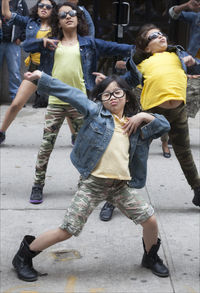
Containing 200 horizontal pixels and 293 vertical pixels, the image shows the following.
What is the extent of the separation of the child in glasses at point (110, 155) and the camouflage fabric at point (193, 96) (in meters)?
3.13

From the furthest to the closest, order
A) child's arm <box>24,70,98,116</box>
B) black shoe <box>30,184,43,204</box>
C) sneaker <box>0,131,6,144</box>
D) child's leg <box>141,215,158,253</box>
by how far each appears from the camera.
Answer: sneaker <box>0,131,6,144</box> → black shoe <box>30,184,43,204</box> → child's leg <box>141,215,158,253</box> → child's arm <box>24,70,98,116</box>

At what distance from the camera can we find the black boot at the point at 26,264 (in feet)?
12.8

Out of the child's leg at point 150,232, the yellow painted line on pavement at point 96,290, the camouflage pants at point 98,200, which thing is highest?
the camouflage pants at point 98,200

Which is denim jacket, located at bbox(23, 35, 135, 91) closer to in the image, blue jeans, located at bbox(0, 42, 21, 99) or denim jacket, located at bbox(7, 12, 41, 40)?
denim jacket, located at bbox(7, 12, 41, 40)

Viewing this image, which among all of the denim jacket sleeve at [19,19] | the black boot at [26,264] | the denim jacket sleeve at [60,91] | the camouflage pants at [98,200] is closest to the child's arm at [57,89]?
the denim jacket sleeve at [60,91]

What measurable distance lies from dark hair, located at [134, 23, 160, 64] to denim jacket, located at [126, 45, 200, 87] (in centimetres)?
1

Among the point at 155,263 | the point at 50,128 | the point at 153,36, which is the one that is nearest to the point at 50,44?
the point at 50,128

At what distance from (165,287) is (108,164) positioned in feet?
2.99

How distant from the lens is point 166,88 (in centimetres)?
473

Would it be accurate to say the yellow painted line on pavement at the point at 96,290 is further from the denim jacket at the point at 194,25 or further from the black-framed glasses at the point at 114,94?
the denim jacket at the point at 194,25

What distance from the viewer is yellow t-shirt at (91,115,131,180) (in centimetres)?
373

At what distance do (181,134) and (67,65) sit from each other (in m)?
1.23

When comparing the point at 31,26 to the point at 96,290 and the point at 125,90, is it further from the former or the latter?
the point at 96,290

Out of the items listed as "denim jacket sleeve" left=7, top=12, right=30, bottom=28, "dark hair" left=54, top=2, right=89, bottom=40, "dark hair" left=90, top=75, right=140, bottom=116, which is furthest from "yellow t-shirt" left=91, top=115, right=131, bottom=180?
"denim jacket sleeve" left=7, top=12, right=30, bottom=28
